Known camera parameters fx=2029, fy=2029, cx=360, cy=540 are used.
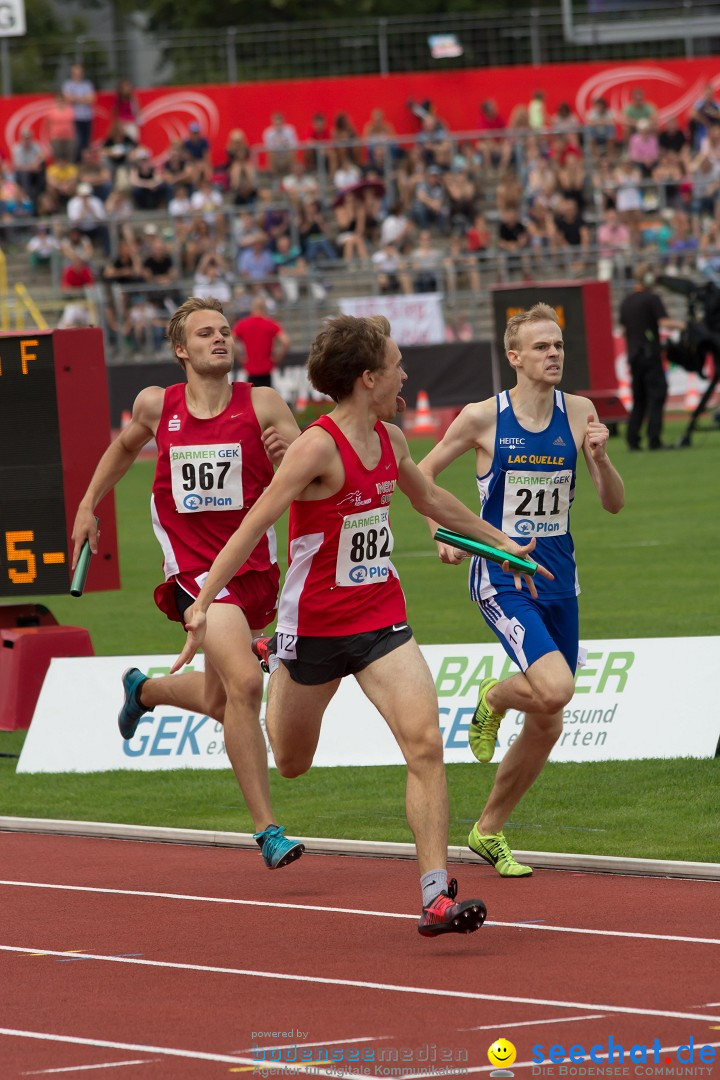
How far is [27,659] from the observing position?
12.1 metres

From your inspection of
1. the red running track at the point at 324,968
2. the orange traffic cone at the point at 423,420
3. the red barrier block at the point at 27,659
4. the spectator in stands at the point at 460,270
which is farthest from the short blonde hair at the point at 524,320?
the spectator in stands at the point at 460,270

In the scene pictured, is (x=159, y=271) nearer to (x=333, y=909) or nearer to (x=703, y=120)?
(x=703, y=120)

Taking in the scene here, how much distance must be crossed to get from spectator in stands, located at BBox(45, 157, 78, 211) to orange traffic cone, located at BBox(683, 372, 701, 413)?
11.7 metres

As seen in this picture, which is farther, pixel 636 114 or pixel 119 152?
pixel 636 114

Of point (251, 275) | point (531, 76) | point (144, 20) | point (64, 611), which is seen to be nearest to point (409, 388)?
point (251, 275)

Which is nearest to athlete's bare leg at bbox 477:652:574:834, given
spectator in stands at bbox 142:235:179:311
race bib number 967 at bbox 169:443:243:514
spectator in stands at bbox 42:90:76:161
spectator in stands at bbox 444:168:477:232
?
race bib number 967 at bbox 169:443:243:514

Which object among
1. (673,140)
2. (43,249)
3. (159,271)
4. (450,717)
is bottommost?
(450,717)

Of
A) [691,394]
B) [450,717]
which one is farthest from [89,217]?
[450,717]

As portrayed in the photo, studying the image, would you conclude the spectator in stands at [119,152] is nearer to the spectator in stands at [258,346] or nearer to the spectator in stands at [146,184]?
the spectator in stands at [146,184]

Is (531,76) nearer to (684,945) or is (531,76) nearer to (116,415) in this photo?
(116,415)

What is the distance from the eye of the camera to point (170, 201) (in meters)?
37.1

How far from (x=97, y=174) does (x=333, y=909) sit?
3052 centimetres

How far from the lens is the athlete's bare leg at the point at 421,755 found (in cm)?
695

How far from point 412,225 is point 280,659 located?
98.7ft
